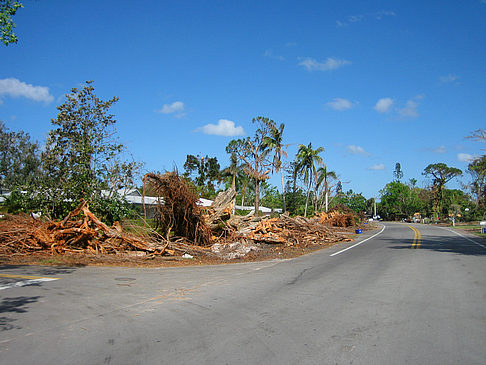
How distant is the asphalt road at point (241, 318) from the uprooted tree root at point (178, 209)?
6451mm

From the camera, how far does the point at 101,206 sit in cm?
1975

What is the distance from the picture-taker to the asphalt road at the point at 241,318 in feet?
16.2

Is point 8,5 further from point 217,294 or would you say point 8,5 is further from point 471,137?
point 471,137

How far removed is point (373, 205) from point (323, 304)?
373 ft

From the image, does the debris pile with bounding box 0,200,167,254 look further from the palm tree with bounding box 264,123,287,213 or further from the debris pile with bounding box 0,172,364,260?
the palm tree with bounding box 264,123,287,213

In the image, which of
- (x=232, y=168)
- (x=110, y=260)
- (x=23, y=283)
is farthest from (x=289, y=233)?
(x=232, y=168)

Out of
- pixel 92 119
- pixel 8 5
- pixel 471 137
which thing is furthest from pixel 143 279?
pixel 471 137

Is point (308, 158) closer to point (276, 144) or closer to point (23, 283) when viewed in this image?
point (276, 144)

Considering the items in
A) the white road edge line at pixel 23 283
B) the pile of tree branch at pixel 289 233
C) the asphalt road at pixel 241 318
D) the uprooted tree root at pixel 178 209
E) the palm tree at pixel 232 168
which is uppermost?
the palm tree at pixel 232 168

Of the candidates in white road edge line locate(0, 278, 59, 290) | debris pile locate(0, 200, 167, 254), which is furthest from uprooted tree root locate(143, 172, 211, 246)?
white road edge line locate(0, 278, 59, 290)

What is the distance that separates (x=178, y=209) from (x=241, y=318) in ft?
38.5

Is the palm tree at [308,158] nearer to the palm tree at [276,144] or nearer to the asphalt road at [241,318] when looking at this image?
the palm tree at [276,144]

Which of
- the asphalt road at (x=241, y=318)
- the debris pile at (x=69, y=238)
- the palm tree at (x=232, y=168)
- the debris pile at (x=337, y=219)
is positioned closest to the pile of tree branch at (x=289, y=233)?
the debris pile at (x=69, y=238)

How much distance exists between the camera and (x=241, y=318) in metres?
6.58
